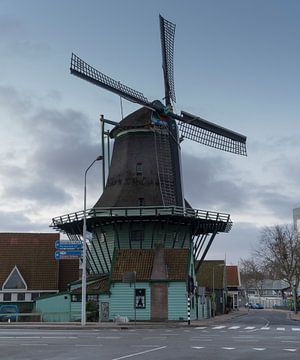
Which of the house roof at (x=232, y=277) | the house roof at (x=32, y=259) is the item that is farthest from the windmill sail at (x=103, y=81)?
the house roof at (x=232, y=277)

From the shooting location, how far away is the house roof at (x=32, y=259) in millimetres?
47469

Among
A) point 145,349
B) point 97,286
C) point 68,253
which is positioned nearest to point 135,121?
point 97,286

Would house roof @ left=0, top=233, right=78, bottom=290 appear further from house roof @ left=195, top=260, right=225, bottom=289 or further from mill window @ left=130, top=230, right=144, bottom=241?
house roof @ left=195, top=260, right=225, bottom=289

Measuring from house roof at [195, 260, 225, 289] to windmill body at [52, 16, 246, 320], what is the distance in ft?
68.3

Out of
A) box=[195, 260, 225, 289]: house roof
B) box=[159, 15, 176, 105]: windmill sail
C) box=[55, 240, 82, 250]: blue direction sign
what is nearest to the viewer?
box=[55, 240, 82, 250]: blue direction sign

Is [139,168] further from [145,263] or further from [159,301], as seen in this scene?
[159,301]

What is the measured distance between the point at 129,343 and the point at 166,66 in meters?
34.2

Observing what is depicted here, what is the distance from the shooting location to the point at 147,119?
46.5 metres

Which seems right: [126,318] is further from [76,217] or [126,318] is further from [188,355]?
[188,355]

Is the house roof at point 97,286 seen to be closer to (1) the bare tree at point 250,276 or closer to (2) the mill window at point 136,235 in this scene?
(2) the mill window at point 136,235

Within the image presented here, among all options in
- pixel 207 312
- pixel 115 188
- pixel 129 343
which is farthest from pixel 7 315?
pixel 129 343

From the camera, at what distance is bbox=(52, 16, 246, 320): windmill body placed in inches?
1533

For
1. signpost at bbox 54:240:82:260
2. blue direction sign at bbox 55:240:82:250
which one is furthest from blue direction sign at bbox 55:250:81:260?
blue direction sign at bbox 55:240:82:250

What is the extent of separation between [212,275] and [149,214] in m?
28.1
